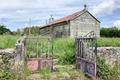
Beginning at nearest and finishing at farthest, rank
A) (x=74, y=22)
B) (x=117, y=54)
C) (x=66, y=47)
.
→ (x=117, y=54), (x=66, y=47), (x=74, y=22)

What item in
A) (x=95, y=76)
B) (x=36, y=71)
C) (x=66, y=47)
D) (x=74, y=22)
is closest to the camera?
(x=95, y=76)

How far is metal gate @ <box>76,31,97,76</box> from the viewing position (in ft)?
35.2

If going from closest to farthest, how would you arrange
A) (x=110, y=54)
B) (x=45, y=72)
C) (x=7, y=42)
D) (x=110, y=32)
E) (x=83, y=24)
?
1. (x=45, y=72)
2. (x=110, y=54)
3. (x=7, y=42)
4. (x=83, y=24)
5. (x=110, y=32)

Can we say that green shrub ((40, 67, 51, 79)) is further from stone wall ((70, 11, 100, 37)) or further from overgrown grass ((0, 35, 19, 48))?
stone wall ((70, 11, 100, 37))

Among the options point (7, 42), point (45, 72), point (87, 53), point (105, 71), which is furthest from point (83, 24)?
point (105, 71)

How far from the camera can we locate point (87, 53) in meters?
11.5

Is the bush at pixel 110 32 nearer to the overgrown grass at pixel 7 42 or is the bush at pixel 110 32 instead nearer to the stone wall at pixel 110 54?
the overgrown grass at pixel 7 42

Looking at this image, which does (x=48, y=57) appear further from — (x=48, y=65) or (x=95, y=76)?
(x=95, y=76)

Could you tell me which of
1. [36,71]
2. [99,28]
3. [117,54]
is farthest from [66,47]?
[99,28]

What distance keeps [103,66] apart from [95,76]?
76cm

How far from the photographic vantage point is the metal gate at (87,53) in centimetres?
1073

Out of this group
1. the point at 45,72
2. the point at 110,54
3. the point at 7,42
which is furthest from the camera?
the point at 7,42

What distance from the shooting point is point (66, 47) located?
16000 mm

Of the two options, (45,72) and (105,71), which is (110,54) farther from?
(45,72)
